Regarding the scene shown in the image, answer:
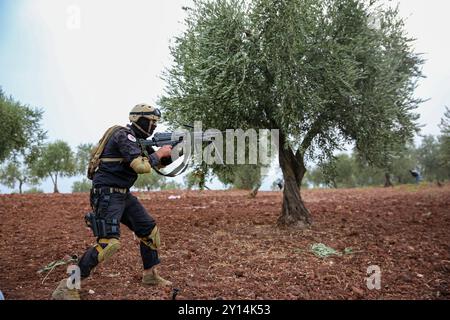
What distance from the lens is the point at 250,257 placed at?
8.12 meters

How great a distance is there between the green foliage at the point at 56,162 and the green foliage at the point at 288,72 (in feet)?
108

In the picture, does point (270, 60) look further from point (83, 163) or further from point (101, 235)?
point (83, 163)

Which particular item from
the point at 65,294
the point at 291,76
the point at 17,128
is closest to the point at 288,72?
the point at 291,76

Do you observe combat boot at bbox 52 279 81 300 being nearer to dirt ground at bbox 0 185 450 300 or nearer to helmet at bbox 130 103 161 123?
dirt ground at bbox 0 185 450 300

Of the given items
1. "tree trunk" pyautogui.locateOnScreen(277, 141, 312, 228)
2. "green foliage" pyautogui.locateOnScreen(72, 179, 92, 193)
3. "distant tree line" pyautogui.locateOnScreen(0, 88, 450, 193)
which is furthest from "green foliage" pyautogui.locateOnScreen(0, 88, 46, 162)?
"green foliage" pyautogui.locateOnScreen(72, 179, 92, 193)

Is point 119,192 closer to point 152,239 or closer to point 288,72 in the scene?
point 152,239

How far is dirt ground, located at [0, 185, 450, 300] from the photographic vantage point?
6129 mm

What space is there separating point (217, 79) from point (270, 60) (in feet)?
4.73

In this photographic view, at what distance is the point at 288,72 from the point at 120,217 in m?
5.78

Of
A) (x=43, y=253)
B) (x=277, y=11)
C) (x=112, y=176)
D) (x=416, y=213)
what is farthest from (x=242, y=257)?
(x=416, y=213)

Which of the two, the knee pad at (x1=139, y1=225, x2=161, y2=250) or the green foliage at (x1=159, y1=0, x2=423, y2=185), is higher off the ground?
the green foliage at (x1=159, y1=0, x2=423, y2=185)

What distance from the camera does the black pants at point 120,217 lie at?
5543mm

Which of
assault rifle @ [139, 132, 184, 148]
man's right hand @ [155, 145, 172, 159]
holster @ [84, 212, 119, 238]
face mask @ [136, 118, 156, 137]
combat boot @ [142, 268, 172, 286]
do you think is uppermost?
face mask @ [136, 118, 156, 137]

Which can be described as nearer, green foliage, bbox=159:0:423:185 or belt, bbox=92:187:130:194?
belt, bbox=92:187:130:194
